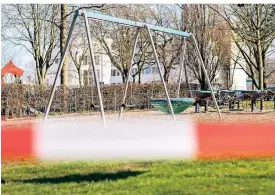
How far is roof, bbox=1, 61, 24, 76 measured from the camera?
10.4ft

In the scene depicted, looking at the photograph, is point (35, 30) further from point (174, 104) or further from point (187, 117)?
point (187, 117)

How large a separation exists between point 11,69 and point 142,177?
1233 mm

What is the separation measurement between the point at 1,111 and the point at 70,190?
96 cm

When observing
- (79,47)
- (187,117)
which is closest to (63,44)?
(79,47)

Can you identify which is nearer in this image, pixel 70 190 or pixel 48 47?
pixel 70 190

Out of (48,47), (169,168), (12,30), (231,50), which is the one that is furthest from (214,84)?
(12,30)

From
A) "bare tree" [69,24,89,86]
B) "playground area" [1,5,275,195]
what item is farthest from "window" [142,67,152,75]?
"bare tree" [69,24,89,86]

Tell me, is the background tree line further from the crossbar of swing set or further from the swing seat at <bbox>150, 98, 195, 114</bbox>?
the swing seat at <bbox>150, 98, 195, 114</bbox>

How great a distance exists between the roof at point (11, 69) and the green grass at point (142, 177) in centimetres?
66

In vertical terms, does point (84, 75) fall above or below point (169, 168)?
above

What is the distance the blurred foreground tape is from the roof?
1.29 feet

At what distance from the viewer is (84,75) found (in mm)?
3920

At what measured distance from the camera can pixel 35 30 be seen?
3.75m

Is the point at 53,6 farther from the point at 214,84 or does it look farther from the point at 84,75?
the point at 214,84
